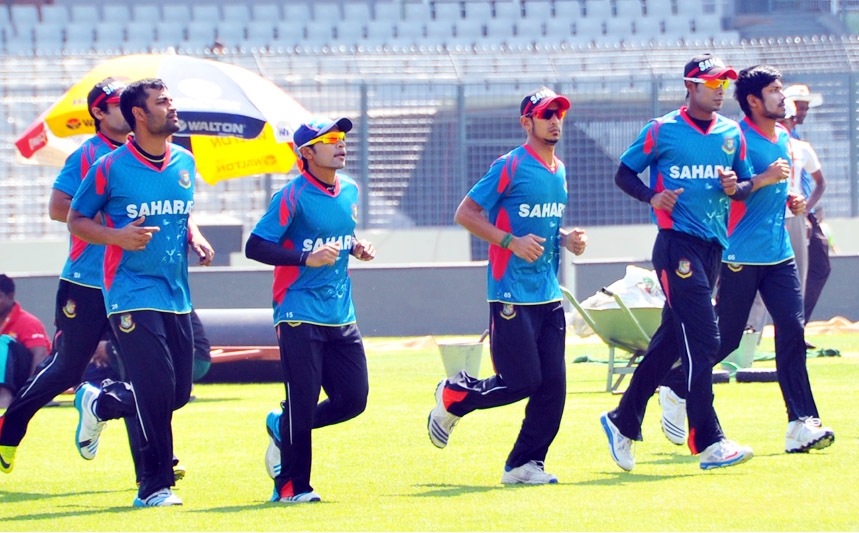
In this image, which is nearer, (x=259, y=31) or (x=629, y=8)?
(x=259, y=31)

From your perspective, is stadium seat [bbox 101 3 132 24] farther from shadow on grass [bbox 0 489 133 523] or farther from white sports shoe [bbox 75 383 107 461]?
shadow on grass [bbox 0 489 133 523]

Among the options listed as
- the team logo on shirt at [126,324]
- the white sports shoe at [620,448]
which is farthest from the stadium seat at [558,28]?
the team logo on shirt at [126,324]

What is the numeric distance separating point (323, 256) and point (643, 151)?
6.31 feet

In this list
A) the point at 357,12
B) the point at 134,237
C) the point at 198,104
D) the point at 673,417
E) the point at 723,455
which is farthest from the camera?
the point at 357,12

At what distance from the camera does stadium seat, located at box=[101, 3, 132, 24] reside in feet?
92.0

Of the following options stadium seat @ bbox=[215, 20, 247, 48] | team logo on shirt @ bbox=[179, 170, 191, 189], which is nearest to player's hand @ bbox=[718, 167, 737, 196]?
team logo on shirt @ bbox=[179, 170, 191, 189]

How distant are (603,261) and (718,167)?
12.1 m

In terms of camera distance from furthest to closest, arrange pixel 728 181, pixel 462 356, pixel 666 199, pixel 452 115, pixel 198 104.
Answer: pixel 452 115, pixel 198 104, pixel 462 356, pixel 728 181, pixel 666 199

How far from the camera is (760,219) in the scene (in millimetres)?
8086

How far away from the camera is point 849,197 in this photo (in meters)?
21.5

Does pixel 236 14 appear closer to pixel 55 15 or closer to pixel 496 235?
pixel 55 15

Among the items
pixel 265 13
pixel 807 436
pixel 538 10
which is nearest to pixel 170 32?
pixel 265 13

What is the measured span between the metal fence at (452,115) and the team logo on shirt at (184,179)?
45.2 ft

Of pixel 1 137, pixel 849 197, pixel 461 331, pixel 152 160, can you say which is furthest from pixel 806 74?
pixel 152 160
